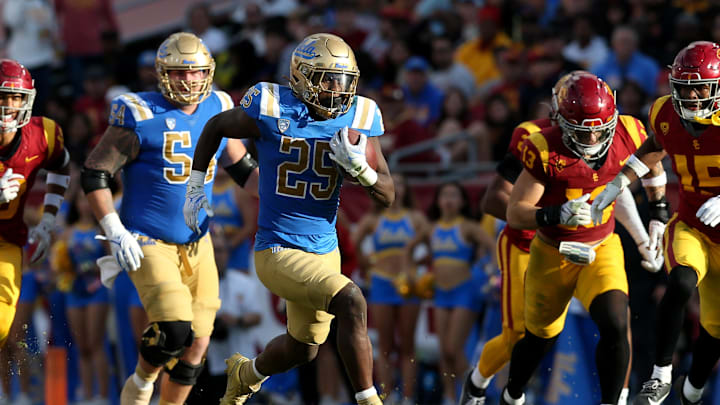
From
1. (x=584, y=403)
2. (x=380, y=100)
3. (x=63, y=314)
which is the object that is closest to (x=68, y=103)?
(x=63, y=314)

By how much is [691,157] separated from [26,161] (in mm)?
3791

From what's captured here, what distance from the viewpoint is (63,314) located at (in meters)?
10.5

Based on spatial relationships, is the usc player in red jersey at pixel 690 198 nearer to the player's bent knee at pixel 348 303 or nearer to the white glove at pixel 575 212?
the white glove at pixel 575 212

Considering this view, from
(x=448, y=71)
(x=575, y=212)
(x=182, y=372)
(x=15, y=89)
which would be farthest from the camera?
(x=448, y=71)

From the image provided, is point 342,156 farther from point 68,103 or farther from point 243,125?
point 68,103

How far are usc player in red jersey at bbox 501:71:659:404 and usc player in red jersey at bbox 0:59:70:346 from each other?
278cm

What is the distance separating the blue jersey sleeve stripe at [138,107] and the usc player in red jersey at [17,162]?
55 cm

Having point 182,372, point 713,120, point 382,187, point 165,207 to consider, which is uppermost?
point 713,120

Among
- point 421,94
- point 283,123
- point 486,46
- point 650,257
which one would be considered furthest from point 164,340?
point 486,46

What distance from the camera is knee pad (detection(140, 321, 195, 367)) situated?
6035mm

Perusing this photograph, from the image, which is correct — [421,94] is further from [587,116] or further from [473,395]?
[587,116]

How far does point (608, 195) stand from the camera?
232 inches

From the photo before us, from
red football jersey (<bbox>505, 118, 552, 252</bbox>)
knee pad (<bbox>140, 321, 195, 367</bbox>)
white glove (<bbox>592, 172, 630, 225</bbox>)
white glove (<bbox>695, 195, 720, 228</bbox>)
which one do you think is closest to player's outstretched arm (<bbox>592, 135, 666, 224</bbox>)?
white glove (<bbox>592, 172, 630, 225</bbox>)

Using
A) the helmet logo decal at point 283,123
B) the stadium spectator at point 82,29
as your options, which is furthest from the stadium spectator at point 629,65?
the stadium spectator at point 82,29
